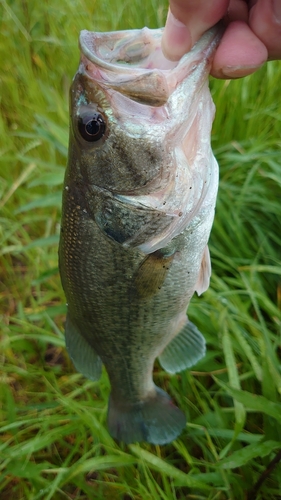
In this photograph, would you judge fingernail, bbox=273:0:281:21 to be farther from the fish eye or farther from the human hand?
the fish eye

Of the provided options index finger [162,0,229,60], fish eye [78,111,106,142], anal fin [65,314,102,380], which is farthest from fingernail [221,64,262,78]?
anal fin [65,314,102,380]

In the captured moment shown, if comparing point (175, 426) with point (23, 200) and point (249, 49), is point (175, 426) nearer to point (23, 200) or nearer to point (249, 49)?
point (249, 49)

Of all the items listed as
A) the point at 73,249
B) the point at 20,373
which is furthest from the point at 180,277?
the point at 20,373

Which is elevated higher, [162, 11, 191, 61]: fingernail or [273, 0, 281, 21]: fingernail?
[273, 0, 281, 21]: fingernail

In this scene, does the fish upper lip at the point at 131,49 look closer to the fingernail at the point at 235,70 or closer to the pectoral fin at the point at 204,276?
the fingernail at the point at 235,70

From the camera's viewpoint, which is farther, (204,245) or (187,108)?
(204,245)

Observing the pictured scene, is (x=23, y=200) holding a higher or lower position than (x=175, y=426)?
higher
